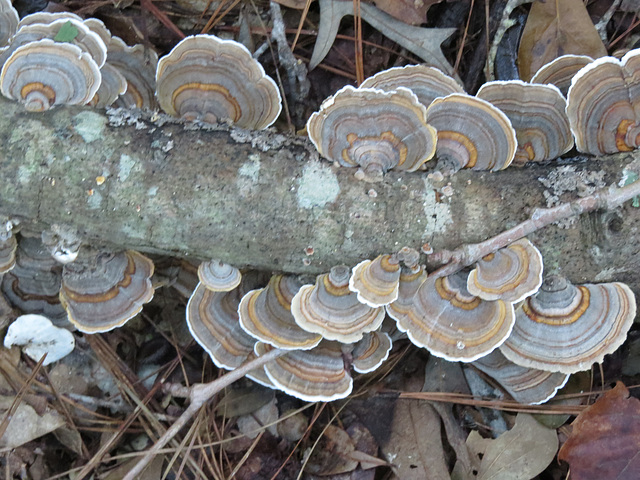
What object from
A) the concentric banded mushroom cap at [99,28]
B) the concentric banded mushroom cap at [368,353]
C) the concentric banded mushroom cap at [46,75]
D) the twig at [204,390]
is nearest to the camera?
the concentric banded mushroom cap at [46,75]

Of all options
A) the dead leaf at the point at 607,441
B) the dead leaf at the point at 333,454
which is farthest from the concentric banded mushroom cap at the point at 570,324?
the dead leaf at the point at 333,454

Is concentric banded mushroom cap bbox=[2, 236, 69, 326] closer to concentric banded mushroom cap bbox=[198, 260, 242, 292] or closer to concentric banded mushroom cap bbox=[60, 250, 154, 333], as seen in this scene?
concentric banded mushroom cap bbox=[60, 250, 154, 333]

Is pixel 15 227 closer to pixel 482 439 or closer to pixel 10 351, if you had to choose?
pixel 10 351

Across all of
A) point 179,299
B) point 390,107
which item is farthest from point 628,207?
point 179,299

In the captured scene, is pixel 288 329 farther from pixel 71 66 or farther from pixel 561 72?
pixel 561 72

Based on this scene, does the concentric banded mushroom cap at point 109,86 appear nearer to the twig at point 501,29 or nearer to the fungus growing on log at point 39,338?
the fungus growing on log at point 39,338

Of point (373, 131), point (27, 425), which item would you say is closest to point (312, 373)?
point (373, 131)
